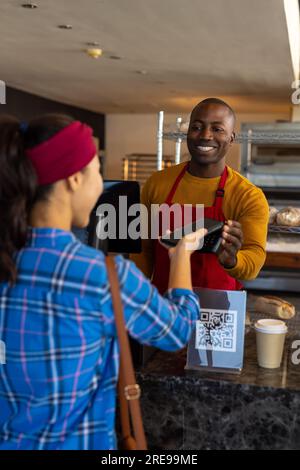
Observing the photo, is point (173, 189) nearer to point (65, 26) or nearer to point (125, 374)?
point (125, 374)

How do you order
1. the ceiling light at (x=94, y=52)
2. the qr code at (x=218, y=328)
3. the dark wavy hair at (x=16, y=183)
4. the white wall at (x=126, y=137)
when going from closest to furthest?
the dark wavy hair at (x=16, y=183) < the qr code at (x=218, y=328) < the ceiling light at (x=94, y=52) < the white wall at (x=126, y=137)

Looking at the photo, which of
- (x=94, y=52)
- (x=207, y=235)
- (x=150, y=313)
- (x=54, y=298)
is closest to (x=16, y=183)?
(x=54, y=298)

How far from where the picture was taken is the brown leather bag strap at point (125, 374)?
100 cm

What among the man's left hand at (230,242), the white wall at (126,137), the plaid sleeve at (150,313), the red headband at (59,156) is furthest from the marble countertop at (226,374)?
the white wall at (126,137)

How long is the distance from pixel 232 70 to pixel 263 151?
6.42 ft

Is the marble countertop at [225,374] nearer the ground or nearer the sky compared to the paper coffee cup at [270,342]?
nearer the ground

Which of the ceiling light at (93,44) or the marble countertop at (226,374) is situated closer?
the marble countertop at (226,374)

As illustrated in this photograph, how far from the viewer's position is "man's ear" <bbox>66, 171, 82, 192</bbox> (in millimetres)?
1014

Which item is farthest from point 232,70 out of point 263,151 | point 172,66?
point 263,151

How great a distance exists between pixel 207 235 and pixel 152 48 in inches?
139

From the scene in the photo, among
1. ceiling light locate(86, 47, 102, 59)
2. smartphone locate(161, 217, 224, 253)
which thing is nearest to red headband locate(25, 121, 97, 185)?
smartphone locate(161, 217, 224, 253)

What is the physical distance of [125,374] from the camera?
3.55 ft

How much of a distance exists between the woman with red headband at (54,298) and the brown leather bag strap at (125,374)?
1 cm

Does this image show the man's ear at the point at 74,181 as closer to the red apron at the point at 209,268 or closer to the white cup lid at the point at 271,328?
the white cup lid at the point at 271,328
